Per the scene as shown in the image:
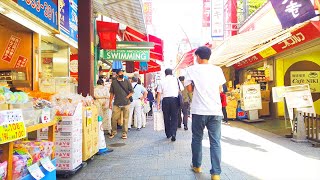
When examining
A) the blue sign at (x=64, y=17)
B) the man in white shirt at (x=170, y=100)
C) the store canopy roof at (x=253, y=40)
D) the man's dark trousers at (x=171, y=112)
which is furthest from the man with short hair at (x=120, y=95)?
the store canopy roof at (x=253, y=40)

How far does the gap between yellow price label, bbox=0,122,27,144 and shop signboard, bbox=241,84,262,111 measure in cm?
1119

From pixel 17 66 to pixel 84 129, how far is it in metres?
2.50

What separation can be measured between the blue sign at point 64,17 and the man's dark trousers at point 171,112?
3.28m

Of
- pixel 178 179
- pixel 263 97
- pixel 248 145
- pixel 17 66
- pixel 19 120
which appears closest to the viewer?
pixel 19 120

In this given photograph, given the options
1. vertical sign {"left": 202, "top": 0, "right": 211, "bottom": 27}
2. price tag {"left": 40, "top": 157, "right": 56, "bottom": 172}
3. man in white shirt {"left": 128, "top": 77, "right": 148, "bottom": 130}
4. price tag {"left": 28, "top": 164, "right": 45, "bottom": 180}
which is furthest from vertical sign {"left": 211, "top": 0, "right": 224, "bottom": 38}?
price tag {"left": 28, "top": 164, "right": 45, "bottom": 180}

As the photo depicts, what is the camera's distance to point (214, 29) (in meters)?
16.7

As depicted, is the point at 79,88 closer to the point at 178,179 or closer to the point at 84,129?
the point at 84,129

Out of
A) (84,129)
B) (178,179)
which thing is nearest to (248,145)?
(178,179)

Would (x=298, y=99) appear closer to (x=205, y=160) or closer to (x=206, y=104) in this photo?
(x=205, y=160)

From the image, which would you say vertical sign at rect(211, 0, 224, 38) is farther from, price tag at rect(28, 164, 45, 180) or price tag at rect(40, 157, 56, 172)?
price tag at rect(28, 164, 45, 180)

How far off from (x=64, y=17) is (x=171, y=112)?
3830 mm

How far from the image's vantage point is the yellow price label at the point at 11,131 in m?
2.93

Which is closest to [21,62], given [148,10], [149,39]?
[149,39]

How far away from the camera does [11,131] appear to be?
120 inches
